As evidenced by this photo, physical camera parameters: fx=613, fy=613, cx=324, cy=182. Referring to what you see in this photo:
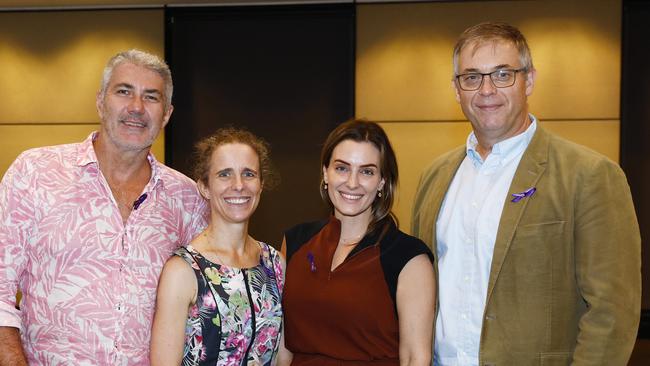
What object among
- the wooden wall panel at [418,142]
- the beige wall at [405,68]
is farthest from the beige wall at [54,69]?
the wooden wall panel at [418,142]

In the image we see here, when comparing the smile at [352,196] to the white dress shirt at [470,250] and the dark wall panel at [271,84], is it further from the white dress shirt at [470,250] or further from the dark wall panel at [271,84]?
the dark wall panel at [271,84]

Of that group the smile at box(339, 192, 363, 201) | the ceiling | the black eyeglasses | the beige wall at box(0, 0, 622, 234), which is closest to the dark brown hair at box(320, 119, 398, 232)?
the smile at box(339, 192, 363, 201)

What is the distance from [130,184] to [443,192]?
46.6 inches

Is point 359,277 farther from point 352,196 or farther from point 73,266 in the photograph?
point 73,266

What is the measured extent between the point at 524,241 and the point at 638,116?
495 centimetres

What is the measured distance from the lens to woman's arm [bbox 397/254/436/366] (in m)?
2.01

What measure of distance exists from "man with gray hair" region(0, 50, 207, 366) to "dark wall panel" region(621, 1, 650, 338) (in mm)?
5272

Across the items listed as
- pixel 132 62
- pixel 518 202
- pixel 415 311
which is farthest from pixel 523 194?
pixel 132 62

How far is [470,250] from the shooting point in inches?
83.1

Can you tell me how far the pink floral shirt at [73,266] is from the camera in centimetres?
209

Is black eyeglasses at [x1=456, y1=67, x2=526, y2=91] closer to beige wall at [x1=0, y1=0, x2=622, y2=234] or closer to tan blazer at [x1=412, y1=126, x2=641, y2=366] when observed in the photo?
tan blazer at [x1=412, y1=126, x2=641, y2=366]

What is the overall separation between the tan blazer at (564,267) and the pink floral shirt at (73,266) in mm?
1201

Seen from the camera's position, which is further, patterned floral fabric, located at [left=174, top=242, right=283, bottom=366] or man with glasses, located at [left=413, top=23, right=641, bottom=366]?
patterned floral fabric, located at [left=174, top=242, right=283, bottom=366]

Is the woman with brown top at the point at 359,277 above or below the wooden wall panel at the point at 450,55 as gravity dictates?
below
